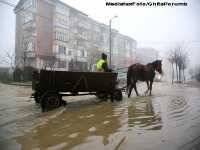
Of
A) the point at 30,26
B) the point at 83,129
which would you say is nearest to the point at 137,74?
the point at 83,129

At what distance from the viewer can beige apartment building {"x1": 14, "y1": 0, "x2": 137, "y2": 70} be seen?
1223 inches

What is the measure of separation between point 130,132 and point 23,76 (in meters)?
19.8

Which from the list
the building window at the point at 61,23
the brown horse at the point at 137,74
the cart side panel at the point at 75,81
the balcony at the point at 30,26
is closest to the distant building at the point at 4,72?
the balcony at the point at 30,26

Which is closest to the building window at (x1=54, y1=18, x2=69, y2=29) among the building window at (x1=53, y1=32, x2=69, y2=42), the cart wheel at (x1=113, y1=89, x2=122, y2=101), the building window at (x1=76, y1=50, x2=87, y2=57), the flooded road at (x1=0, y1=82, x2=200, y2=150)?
the building window at (x1=53, y1=32, x2=69, y2=42)

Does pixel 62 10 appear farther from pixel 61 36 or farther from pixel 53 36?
pixel 53 36

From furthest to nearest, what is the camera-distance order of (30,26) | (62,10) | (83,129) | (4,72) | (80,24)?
(80,24) → (62,10) → (30,26) → (4,72) → (83,129)

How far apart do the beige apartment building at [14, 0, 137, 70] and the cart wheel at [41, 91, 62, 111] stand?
22.1 meters

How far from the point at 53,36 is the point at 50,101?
1254 inches

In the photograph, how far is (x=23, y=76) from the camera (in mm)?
20438

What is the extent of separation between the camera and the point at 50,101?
16.9 ft

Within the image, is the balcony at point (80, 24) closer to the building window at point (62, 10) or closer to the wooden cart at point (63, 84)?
the building window at point (62, 10)

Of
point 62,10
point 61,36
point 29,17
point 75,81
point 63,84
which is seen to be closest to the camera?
point 63,84

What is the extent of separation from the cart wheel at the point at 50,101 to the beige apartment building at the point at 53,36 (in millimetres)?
22116

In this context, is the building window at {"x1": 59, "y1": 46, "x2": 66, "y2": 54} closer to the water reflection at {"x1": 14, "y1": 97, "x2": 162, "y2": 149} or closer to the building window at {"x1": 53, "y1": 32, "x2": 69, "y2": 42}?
the building window at {"x1": 53, "y1": 32, "x2": 69, "y2": 42}
